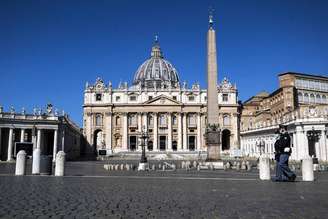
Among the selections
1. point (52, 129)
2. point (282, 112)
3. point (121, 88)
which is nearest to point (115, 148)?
point (121, 88)

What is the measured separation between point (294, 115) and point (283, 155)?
141 feet

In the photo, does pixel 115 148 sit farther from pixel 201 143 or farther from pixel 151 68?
pixel 151 68

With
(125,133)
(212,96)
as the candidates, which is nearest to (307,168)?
(212,96)

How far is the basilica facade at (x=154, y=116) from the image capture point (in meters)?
82.9

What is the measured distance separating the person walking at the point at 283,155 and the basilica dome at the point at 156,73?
80.8 metres

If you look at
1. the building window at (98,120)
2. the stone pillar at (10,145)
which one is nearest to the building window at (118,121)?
the building window at (98,120)

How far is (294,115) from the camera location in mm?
54125

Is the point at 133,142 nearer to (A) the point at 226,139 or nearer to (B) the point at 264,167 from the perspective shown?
(A) the point at 226,139

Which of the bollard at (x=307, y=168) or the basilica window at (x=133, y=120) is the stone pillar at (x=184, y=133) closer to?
the basilica window at (x=133, y=120)

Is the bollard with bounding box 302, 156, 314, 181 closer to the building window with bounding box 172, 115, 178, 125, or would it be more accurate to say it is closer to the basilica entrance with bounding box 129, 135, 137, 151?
the building window with bounding box 172, 115, 178, 125

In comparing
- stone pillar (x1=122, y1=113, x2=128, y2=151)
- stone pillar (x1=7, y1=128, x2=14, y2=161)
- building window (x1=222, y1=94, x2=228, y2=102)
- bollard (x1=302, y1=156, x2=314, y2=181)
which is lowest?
Answer: bollard (x1=302, y1=156, x2=314, y2=181)

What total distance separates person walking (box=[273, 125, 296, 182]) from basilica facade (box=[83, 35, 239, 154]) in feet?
222

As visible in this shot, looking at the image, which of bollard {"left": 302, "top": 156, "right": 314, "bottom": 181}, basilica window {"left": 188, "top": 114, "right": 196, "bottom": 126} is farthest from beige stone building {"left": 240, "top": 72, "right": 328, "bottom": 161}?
bollard {"left": 302, "top": 156, "right": 314, "bottom": 181}

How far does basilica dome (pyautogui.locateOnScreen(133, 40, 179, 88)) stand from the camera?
97875 mm
